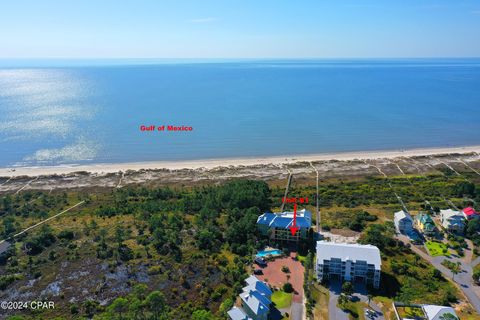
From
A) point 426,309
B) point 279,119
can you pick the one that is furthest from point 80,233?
point 279,119

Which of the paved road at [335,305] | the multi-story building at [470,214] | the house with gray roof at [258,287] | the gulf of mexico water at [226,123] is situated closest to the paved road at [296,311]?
the house with gray roof at [258,287]

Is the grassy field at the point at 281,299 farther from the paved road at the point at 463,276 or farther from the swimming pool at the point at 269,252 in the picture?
the paved road at the point at 463,276

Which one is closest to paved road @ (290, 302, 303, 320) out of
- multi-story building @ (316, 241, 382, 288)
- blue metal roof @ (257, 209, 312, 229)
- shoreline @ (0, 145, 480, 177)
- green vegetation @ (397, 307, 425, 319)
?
multi-story building @ (316, 241, 382, 288)

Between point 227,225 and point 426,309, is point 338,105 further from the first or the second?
point 426,309

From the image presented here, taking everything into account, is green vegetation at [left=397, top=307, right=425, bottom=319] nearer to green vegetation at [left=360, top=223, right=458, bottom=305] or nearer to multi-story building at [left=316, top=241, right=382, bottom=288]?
green vegetation at [left=360, top=223, right=458, bottom=305]

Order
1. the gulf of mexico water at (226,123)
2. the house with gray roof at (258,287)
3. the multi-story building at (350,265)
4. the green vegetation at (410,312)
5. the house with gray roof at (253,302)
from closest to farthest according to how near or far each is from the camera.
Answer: the house with gray roof at (253,302), the green vegetation at (410,312), the house with gray roof at (258,287), the multi-story building at (350,265), the gulf of mexico water at (226,123)

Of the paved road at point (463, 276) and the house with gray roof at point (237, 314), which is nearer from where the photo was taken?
the house with gray roof at point (237, 314)
